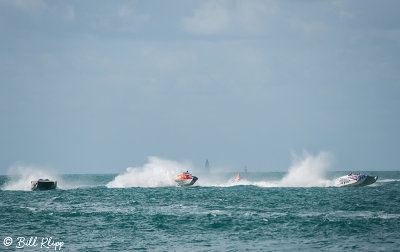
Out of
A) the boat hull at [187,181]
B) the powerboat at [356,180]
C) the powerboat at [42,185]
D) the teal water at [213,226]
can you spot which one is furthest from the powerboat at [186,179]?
the teal water at [213,226]

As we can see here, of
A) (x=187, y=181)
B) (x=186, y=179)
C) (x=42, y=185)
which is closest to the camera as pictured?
(x=42, y=185)

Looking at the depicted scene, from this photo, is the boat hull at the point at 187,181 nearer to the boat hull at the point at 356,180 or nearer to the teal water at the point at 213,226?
the boat hull at the point at 356,180

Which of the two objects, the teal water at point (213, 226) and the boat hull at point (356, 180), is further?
the boat hull at point (356, 180)

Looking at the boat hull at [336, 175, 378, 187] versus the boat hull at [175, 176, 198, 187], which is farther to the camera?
the boat hull at [175, 176, 198, 187]

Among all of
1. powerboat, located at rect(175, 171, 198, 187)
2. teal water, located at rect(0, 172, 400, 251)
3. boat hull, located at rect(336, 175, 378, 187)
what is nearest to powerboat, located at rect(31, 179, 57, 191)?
powerboat, located at rect(175, 171, 198, 187)

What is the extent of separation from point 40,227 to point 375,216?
29.6 m

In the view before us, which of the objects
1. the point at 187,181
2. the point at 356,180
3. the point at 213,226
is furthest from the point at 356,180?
the point at 213,226

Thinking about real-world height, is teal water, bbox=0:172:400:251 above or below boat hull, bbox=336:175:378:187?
below

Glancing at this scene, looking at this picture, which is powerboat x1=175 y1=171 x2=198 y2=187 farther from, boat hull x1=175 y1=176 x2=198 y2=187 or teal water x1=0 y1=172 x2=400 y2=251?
teal water x1=0 y1=172 x2=400 y2=251

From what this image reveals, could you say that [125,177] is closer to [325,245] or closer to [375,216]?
[375,216]

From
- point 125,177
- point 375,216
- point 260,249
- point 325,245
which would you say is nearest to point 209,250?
point 260,249

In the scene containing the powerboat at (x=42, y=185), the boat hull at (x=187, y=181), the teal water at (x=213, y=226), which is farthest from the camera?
the boat hull at (x=187, y=181)

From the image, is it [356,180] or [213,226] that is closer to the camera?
[213,226]

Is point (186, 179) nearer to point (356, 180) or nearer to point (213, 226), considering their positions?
point (356, 180)
